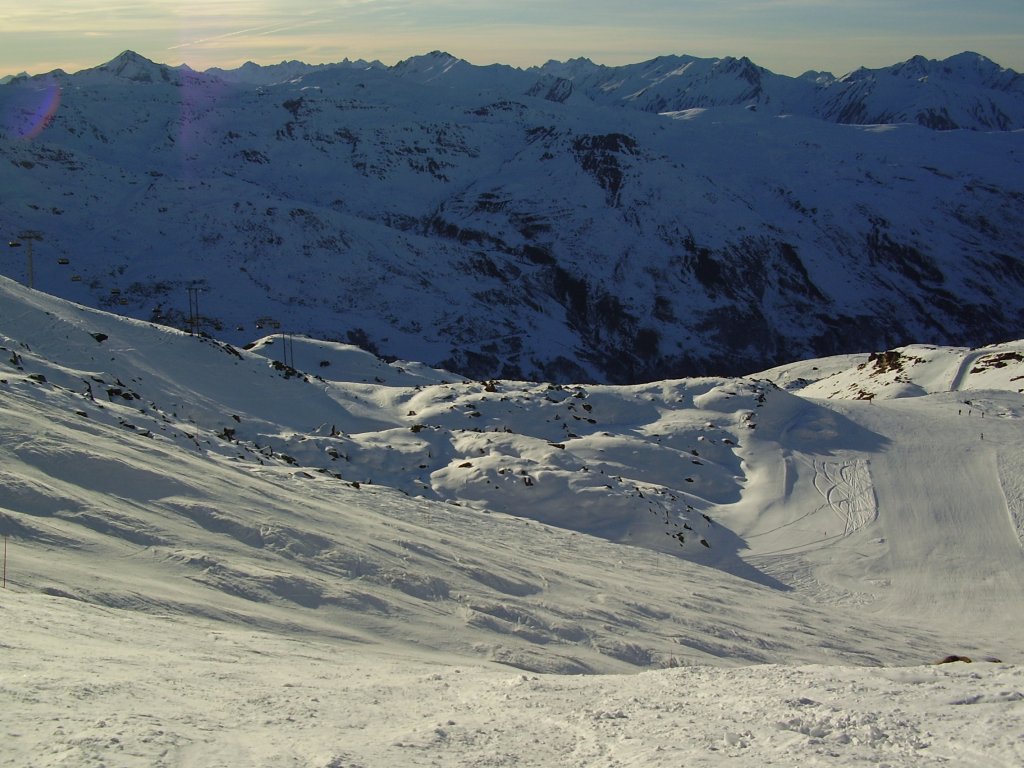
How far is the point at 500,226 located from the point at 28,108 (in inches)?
2867

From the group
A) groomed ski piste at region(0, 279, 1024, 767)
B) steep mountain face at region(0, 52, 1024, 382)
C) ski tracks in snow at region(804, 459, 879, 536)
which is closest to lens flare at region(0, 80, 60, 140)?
steep mountain face at region(0, 52, 1024, 382)

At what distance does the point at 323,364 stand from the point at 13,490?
3361 cm

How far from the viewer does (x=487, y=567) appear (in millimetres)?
17266

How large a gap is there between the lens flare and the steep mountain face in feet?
2.19

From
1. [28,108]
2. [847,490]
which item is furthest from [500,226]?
[847,490]

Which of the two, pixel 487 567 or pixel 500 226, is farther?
pixel 500 226

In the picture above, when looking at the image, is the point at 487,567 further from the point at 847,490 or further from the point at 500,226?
the point at 500,226

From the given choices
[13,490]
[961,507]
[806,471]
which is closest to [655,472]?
[806,471]

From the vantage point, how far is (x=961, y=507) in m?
26.8

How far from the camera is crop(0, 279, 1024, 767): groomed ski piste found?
806 cm

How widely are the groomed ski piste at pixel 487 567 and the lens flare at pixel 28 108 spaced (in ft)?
386

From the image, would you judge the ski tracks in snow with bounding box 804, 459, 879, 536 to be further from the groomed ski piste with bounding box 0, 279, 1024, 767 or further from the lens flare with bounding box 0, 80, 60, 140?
the lens flare with bounding box 0, 80, 60, 140

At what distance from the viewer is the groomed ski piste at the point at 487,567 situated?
806 cm

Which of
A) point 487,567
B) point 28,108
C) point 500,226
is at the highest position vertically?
point 28,108
